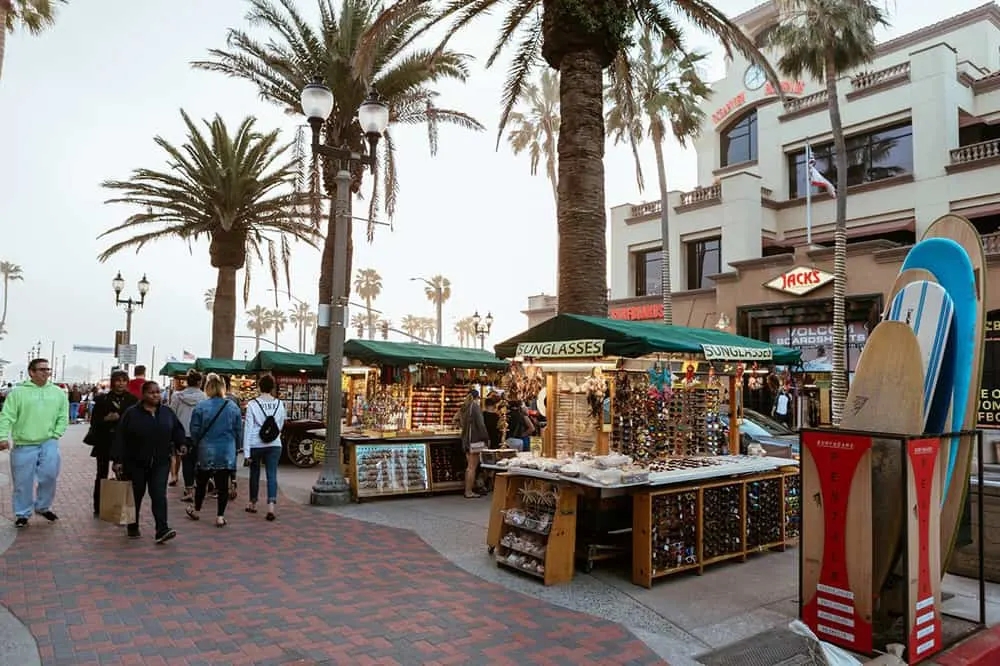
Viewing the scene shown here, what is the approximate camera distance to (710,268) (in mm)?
28266

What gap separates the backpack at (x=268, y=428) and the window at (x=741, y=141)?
2634 centimetres

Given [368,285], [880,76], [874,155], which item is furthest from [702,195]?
[368,285]

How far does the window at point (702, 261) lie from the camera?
2802 centimetres

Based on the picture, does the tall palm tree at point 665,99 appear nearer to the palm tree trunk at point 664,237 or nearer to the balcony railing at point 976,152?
the palm tree trunk at point 664,237

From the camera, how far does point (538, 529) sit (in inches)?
243

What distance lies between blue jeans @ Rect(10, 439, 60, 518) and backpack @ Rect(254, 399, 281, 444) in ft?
7.42

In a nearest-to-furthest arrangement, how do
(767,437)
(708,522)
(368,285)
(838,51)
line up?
(708,522) → (767,437) → (838,51) → (368,285)

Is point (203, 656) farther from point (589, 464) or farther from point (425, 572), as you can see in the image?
point (589, 464)

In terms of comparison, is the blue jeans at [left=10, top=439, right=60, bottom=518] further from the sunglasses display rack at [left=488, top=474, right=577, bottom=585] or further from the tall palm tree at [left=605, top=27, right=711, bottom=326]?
the tall palm tree at [left=605, top=27, right=711, bottom=326]

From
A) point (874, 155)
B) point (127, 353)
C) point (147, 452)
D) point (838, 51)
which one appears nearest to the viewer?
point (147, 452)

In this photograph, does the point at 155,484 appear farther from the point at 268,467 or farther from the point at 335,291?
the point at 335,291

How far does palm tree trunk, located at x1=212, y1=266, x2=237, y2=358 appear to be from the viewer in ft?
68.1

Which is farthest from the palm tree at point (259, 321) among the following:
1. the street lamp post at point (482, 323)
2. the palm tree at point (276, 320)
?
the street lamp post at point (482, 323)

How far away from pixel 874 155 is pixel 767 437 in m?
16.2
